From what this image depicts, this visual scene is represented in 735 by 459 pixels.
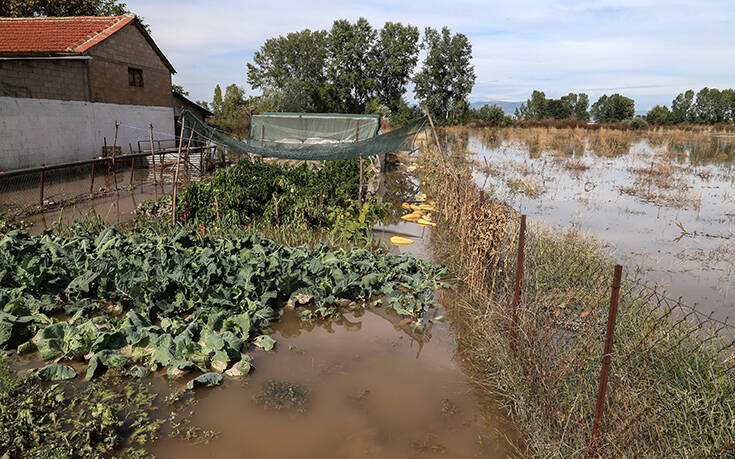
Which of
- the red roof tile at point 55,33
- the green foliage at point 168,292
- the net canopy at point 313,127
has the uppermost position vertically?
the red roof tile at point 55,33

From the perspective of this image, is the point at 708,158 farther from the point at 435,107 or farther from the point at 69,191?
the point at 435,107

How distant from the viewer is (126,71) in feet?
64.9

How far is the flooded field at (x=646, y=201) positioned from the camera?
23.8 ft

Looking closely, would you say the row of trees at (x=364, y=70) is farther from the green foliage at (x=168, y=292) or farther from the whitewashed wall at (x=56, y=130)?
the green foliage at (x=168, y=292)

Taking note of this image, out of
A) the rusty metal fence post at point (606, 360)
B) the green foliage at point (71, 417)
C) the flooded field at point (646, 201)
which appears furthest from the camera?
the flooded field at point (646, 201)

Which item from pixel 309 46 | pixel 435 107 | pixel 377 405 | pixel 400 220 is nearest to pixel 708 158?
pixel 400 220

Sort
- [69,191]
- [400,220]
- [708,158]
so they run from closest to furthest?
[400,220], [69,191], [708,158]

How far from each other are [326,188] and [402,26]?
41362 millimetres

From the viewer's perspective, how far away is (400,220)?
1097 centimetres

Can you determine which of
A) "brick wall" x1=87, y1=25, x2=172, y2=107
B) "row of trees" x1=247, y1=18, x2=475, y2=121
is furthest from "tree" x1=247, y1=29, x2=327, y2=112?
"brick wall" x1=87, y1=25, x2=172, y2=107

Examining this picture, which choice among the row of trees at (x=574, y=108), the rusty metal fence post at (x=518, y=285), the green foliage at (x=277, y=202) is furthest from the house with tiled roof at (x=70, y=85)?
the row of trees at (x=574, y=108)

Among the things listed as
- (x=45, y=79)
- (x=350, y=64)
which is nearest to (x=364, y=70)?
(x=350, y=64)

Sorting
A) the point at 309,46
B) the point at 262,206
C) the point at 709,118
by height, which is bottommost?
the point at 262,206

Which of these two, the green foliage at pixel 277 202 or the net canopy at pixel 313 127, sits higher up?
the net canopy at pixel 313 127
